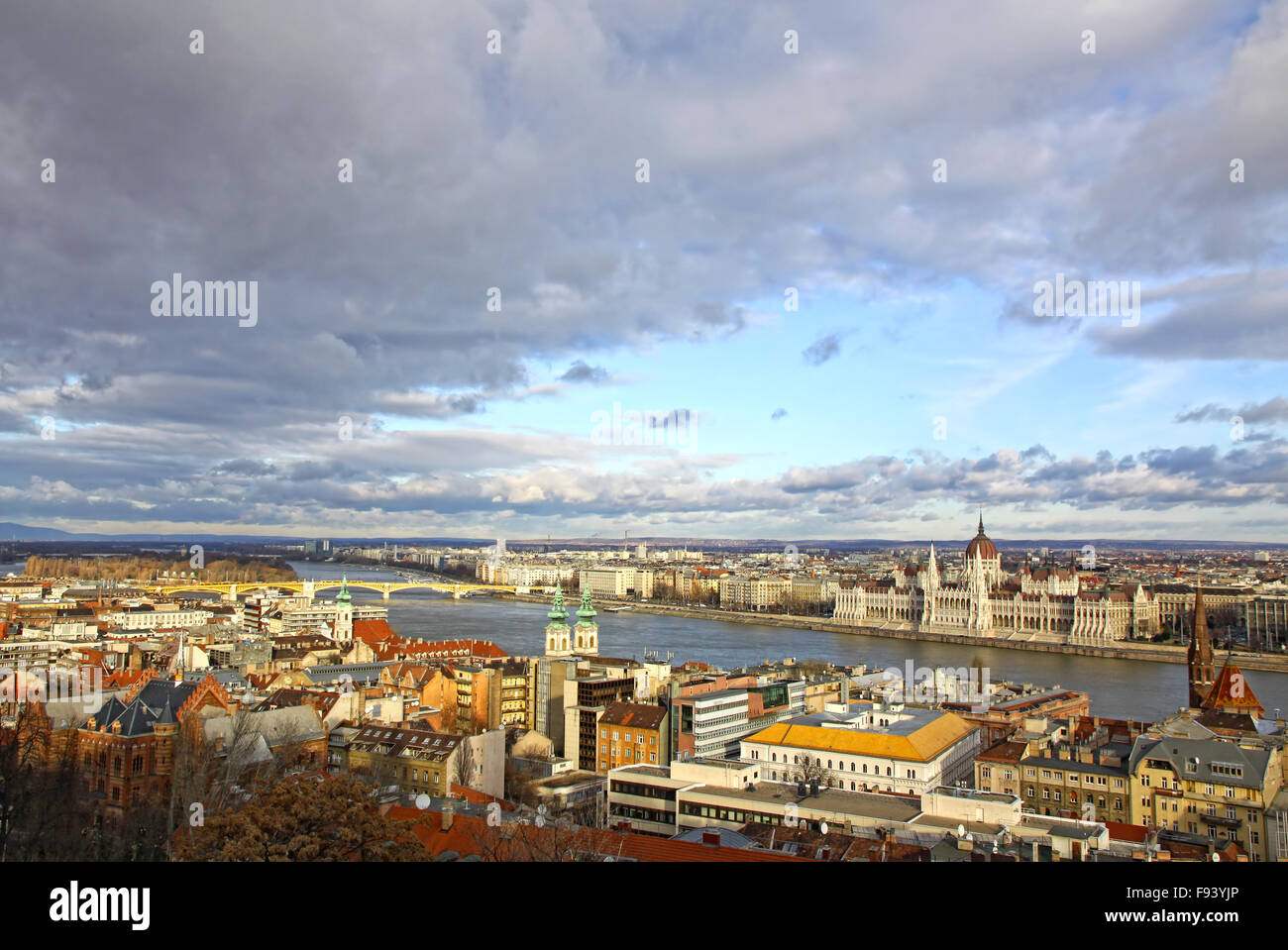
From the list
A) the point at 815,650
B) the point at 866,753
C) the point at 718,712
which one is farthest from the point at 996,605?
the point at 866,753

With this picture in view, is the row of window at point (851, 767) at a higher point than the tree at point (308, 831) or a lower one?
lower

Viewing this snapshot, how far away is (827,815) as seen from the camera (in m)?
8.31

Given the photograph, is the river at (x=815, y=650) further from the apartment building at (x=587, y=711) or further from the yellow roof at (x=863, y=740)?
the apartment building at (x=587, y=711)

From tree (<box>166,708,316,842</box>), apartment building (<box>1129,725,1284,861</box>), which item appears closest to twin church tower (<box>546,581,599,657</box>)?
tree (<box>166,708,316,842</box>)

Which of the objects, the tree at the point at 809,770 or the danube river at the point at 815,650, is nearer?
the tree at the point at 809,770


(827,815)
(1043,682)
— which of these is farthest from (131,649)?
(1043,682)

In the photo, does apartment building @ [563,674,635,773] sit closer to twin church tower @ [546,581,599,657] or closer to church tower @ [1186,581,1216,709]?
twin church tower @ [546,581,599,657]

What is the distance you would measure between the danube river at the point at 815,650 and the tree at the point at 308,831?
51.3 ft

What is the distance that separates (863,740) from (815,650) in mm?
18897

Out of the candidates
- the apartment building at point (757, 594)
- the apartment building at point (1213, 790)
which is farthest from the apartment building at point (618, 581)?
the apartment building at point (1213, 790)

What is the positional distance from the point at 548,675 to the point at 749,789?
577 cm

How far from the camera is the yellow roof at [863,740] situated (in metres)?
10.2
